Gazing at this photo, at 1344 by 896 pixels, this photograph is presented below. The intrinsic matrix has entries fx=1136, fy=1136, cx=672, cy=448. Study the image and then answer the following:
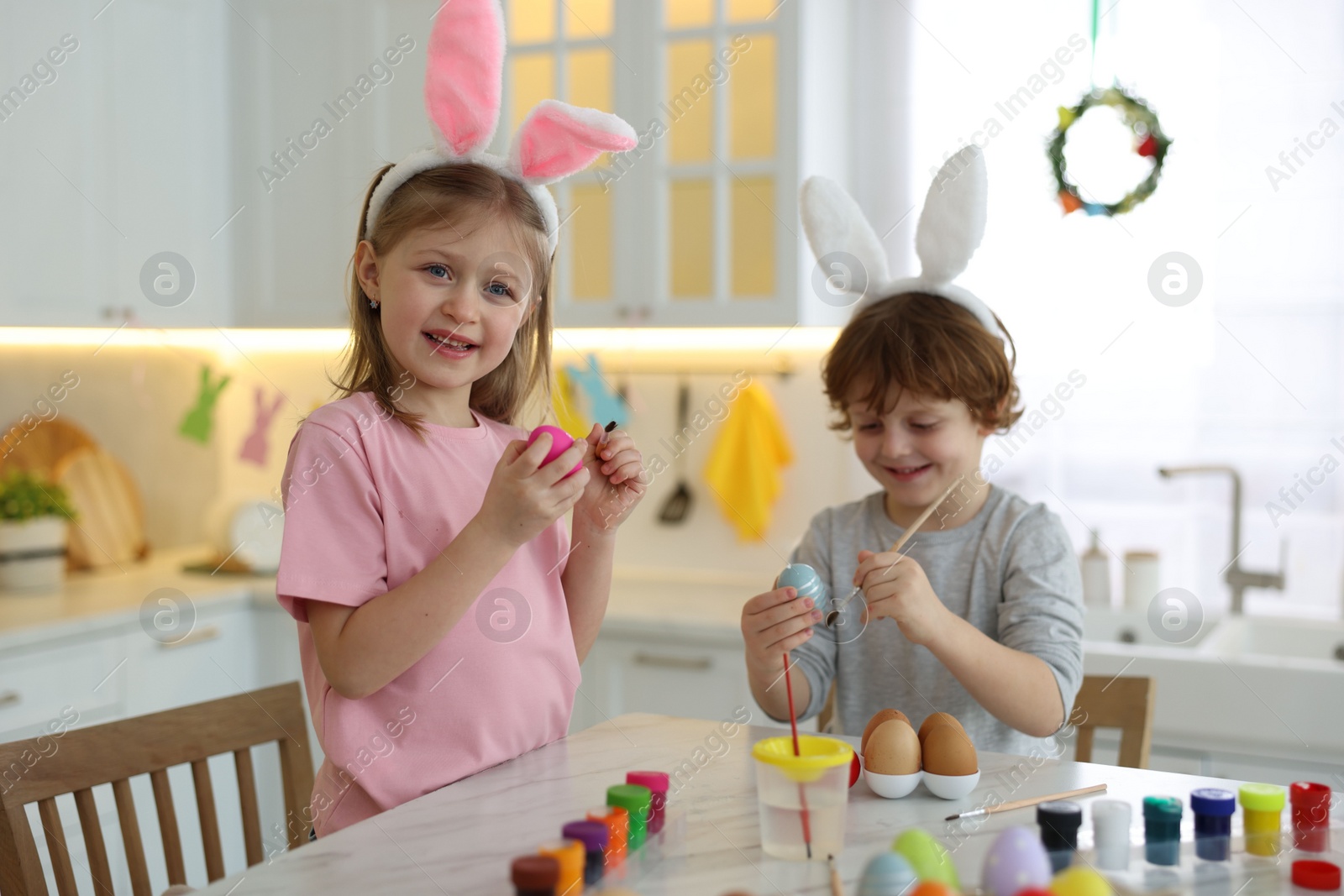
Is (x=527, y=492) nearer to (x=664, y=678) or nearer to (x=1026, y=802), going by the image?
(x=1026, y=802)

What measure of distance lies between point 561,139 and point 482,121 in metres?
0.08

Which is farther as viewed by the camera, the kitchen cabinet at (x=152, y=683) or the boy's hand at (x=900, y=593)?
the kitchen cabinet at (x=152, y=683)

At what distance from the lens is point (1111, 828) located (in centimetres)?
82

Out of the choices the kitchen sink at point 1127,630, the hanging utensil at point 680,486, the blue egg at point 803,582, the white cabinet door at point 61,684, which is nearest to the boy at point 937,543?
the blue egg at point 803,582

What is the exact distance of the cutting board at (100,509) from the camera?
2609mm

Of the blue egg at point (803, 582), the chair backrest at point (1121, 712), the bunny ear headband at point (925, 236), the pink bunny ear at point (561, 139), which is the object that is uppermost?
the pink bunny ear at point (561, 139)

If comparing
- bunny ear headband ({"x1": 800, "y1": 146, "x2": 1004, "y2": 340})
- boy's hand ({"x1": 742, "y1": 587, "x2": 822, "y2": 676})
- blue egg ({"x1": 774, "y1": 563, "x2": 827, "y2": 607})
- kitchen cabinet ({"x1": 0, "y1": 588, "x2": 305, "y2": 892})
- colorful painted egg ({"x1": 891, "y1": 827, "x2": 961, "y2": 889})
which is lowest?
kitchen cabinet ({"x1": 0, "y1": 588, "x2": 305, "y2": 892})

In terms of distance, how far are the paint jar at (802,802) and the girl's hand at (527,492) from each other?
0.90 feet

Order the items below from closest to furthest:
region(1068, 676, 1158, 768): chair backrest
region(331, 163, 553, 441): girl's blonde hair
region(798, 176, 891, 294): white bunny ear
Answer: region(331, 163, 553, 441): girl's blonde hair
region(1068, 676, 1158, 768): chair backrest
region(798, 176, 891, 294): white bunny ear

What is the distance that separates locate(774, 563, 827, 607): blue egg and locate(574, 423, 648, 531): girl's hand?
17 cm

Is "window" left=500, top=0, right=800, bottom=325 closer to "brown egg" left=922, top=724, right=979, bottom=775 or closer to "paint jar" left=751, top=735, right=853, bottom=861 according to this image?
"brown egg" left=922, top=724, right=979, bottom=775

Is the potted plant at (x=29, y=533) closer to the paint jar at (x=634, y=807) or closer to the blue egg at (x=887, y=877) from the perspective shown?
the paint jar at (x=634, y=807)

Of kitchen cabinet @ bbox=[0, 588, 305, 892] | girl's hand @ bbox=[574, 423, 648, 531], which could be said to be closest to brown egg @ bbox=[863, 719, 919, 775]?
girl's hand @ bbox=[574, 423, 648, 531]

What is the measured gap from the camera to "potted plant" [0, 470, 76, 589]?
2.38m
